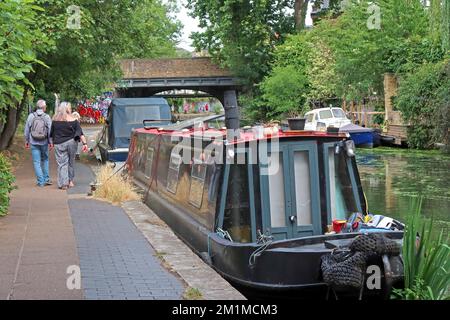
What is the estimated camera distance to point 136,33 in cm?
2328

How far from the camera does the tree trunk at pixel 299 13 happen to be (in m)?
49.6

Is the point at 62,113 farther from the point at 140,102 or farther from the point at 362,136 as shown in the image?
the point at 362,136

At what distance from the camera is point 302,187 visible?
761cm

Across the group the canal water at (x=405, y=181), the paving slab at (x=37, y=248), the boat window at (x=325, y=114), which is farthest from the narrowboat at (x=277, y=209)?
the boat window at (x=325, y=114)

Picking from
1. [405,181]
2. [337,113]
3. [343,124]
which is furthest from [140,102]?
[337,113]

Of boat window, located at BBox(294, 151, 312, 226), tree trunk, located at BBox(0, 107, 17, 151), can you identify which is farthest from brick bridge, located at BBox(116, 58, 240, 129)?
boat window, located at BBox(294, 151, 312, 226)

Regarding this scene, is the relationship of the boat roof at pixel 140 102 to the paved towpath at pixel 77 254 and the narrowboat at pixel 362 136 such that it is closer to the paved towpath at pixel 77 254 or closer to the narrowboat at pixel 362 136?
the paved towpath at pixel 77 254

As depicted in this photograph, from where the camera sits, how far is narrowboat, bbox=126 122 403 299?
21.4ft

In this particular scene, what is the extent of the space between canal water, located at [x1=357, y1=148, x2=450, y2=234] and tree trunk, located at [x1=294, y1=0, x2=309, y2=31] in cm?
2213

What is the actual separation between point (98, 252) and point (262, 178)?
6.53 feet

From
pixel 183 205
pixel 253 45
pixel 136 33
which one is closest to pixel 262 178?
pixel 183 205

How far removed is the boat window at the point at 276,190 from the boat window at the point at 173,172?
8.85 ft

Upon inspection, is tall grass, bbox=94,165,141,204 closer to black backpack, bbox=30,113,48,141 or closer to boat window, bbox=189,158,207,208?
black backpack, bbox=30,113,48,141

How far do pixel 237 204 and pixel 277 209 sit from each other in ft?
1.51
